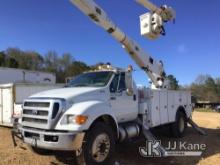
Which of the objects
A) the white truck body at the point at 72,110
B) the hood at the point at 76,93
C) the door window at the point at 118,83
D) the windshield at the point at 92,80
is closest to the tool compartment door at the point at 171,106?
the white truck body at the point at 72,110

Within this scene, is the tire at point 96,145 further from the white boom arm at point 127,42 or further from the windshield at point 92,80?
the white boom arm at point 127,42

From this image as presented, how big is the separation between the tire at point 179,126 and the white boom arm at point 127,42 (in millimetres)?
1441

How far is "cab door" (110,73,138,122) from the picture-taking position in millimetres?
8371

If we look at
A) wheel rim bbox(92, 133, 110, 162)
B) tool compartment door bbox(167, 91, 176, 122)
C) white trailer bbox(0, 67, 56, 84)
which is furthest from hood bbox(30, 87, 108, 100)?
white trailer bbox(0, 67, 56, 84)

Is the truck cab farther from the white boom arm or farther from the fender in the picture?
the white boom arm

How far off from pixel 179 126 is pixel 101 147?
6.17 metres

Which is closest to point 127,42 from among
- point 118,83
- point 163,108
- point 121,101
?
point 163,108

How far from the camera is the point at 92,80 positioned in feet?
28.4

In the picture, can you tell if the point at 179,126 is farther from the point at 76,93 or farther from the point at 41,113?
the point at 41,113

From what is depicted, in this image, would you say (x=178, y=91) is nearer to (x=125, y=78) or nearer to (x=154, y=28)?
(x=154, y=28)

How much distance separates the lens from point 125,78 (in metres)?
9.00

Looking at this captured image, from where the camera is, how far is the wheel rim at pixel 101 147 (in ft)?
23.2

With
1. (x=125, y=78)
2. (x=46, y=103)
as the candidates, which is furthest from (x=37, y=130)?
(x=125, y=78)

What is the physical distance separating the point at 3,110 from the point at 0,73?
6.11 m
